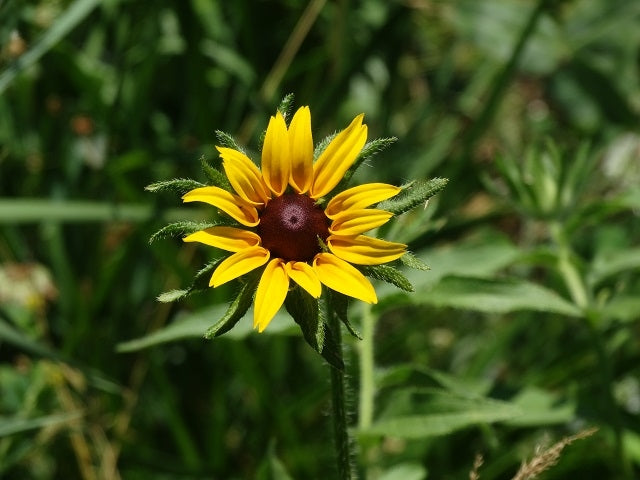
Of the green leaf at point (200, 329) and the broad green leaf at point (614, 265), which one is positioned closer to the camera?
the green leaf at point (200, 329)

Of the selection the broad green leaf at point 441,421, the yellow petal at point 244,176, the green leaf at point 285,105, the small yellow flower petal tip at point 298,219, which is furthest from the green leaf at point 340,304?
the broad green leaf at point 441,421

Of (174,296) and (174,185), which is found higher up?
(174,185)

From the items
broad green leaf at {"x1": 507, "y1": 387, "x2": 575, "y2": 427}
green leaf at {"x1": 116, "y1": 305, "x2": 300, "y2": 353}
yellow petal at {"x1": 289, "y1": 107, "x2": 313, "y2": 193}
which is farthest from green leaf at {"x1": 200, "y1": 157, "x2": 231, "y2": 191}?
broad green leaf at {"x1": 507, "y1": 387, "x2": 575, "y2": 427}

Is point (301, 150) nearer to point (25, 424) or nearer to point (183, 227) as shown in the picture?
point (183, 227)

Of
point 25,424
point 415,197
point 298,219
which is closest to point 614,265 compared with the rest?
point 415,197

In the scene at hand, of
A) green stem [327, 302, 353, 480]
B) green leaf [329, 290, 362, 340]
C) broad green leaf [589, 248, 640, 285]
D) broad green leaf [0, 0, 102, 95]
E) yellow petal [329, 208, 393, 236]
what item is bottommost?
green stem [327, 302, 353, 480]

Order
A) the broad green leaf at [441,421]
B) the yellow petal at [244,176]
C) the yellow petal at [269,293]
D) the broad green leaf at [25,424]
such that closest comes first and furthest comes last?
1. the yellow petal at [269,293]
2. the yellow petal at [244,176]
3. the broad green leaf at [441,421]
4. the broad green leaf at [25,424]

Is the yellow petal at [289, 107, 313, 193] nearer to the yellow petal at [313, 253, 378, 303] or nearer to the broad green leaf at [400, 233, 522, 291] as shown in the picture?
the yellow petal at [313, 253, 378, 303]

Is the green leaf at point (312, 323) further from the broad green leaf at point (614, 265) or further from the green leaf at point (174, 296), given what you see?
the broad green leaf at point (614, 265)
